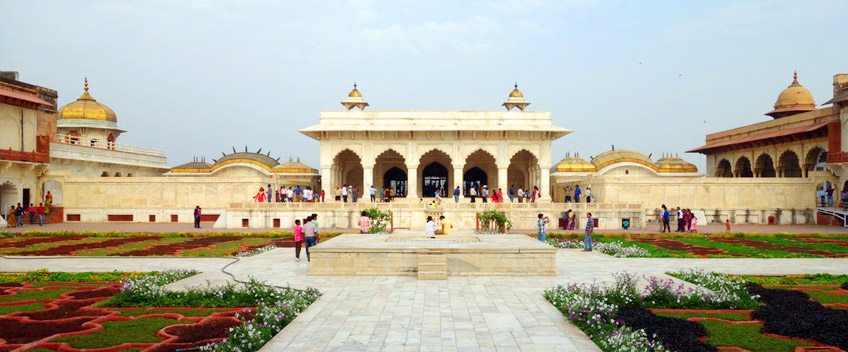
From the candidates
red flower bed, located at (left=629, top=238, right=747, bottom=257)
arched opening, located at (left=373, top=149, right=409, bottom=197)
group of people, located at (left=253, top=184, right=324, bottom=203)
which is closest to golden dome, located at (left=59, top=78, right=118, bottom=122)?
group of people, located at (left=253, top=184, right=324, bottom=203)

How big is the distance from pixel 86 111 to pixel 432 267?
133ft

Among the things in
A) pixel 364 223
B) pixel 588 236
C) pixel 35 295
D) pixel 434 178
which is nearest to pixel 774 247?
pixel 588 236

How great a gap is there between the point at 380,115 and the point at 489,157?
7682 millimetres

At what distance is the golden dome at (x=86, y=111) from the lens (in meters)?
43.5

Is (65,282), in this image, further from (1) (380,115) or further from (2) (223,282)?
(1) (380,115)

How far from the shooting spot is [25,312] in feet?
26.2

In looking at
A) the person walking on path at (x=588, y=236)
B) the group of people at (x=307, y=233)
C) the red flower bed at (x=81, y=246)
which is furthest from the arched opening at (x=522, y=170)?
the group of people at (x=307, y=233)

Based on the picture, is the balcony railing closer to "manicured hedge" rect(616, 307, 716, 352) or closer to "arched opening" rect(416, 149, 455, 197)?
"arched opening" rect(416, 149, 455, 197)

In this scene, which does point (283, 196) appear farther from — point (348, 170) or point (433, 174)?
point (433, 174)

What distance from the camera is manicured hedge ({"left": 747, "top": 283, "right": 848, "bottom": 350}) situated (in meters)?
6.64

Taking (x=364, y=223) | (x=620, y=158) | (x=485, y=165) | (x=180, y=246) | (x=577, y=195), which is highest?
(x=620, y=158)

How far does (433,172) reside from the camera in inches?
1528

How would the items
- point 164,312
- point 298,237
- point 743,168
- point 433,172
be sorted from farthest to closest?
1. point 743,168
2. point 433,172
3. point 298,237
4. point 164,312

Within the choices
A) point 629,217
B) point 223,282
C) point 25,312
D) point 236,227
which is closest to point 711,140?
point 629,217
